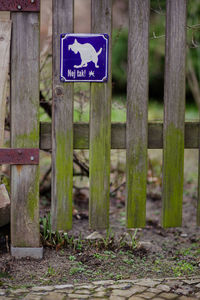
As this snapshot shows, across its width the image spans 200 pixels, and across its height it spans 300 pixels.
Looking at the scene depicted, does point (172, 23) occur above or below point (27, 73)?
above

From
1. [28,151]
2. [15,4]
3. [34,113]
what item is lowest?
[28,151]

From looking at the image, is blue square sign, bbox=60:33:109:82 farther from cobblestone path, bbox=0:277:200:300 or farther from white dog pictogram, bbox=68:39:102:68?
cobblestone path, bbox=0:277:200:300

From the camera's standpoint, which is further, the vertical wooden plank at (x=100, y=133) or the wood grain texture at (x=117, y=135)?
the wood grain texture at (x=117, y=135)

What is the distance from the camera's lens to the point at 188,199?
17.7ft

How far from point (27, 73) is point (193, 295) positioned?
185 centimetres

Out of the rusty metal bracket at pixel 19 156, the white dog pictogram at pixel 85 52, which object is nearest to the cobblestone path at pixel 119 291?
the rusty metal bracket at pixel 19 156

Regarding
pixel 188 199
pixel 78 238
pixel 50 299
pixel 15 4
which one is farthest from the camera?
pixel 188 199

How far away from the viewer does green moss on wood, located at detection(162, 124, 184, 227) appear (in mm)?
3205

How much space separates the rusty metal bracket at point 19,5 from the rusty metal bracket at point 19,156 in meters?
0.98

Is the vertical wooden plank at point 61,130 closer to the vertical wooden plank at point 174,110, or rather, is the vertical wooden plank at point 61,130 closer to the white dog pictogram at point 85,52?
the white dog pictogram at point 85,52

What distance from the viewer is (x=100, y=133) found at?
313 centimetres

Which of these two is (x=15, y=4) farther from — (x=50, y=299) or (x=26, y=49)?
(x=50, y=299)

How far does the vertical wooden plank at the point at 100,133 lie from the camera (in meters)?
3.02

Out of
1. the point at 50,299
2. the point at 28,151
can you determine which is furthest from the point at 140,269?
the point at 28,151
